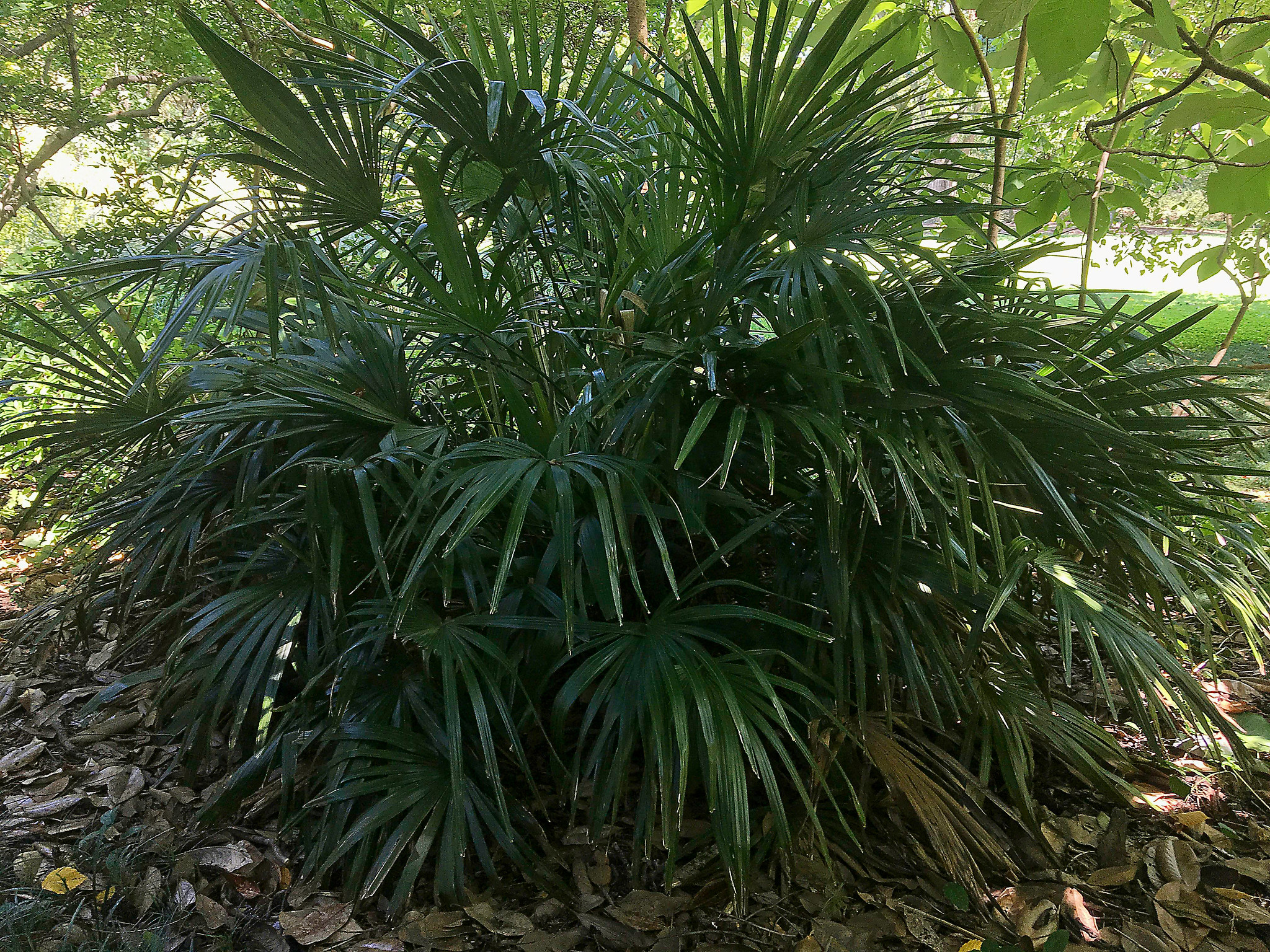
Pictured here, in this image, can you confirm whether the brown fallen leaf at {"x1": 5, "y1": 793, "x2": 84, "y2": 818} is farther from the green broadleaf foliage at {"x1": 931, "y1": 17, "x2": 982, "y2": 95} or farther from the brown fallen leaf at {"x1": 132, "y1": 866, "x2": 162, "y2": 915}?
the green broadleaf foliage at {"x1": 931, "y1": 17, "x2": 982, "y2": 95}

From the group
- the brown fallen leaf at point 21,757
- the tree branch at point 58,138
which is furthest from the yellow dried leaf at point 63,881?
the tree branch at point 58,138

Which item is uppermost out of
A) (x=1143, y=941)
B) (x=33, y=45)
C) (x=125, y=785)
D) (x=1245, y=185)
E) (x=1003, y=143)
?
(x=33, y=45)

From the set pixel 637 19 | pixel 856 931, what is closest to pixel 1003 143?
pixel 637 19

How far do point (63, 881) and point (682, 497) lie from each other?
124 cm

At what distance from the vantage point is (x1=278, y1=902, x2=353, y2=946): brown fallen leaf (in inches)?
52.4

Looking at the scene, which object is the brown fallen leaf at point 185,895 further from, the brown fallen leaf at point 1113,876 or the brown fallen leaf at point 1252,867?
the brown fallen leaf at point 1252,867

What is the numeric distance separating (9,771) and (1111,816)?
7.33ft

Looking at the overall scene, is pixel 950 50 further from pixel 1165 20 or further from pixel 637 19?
pixel 637 19

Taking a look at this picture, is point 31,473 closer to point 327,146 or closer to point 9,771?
point 9,771

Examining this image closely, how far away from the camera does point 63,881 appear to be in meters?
1.41

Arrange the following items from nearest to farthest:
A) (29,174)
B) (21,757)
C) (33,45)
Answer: (21,757) → (33,45) → (29,174)

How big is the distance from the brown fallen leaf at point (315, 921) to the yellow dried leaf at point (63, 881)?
1.20 feet

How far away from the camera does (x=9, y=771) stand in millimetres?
1802

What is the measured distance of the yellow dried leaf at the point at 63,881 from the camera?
1.40 meters
